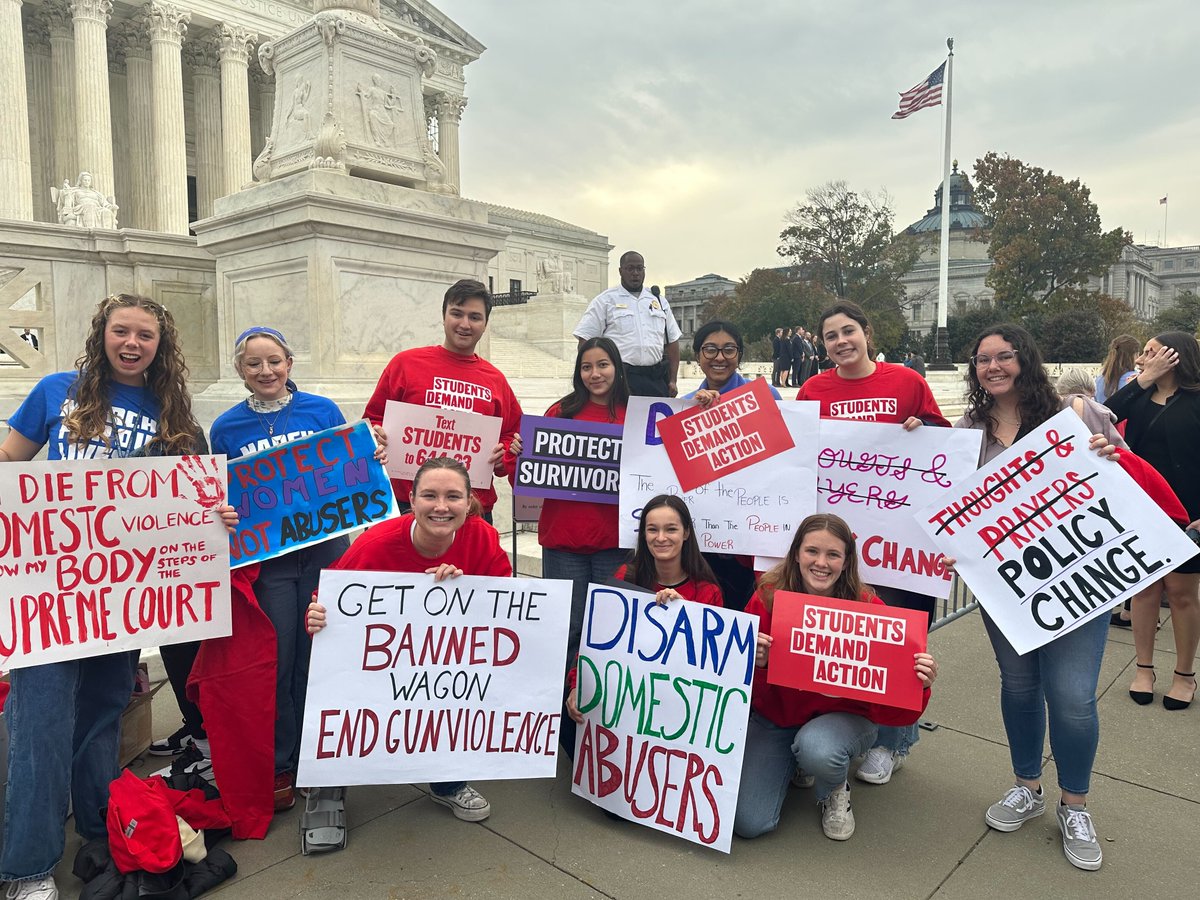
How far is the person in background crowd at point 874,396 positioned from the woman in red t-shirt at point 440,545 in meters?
1.88

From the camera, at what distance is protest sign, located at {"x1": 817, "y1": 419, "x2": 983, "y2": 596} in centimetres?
406

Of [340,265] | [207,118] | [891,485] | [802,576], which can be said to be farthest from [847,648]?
[207,118]

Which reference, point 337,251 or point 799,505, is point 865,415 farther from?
point 337,251

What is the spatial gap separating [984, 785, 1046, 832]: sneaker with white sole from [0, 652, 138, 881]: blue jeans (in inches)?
146

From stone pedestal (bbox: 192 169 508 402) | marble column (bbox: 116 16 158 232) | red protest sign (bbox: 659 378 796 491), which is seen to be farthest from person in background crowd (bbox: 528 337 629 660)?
marble column (bbox: 116 16 158 232)

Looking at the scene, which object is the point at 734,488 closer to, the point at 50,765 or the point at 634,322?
the point at 634,322

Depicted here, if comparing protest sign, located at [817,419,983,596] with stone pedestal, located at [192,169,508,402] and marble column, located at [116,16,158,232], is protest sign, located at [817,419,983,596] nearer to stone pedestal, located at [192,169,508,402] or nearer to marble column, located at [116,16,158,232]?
stone pedestal, located at [192,169,508,402]

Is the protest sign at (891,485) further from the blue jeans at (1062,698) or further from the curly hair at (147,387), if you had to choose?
the curly hair at (147,387)

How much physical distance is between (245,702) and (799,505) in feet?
9.24

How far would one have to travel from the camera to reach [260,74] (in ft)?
133

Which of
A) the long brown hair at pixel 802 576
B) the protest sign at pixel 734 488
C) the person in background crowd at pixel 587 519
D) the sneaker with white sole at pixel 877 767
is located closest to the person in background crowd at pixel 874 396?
the sneaker with white sole at pixel 877 767

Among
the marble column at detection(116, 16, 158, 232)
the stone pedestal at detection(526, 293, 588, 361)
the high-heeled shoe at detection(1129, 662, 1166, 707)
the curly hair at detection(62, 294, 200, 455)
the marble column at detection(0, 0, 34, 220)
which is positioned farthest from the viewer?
the marble column at detection(116, 16, 158, 232)

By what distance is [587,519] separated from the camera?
4.38 meters

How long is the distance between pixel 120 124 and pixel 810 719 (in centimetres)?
4397
